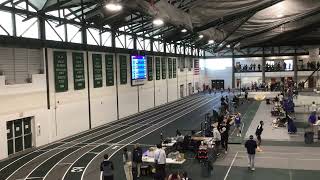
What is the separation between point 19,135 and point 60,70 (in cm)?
546

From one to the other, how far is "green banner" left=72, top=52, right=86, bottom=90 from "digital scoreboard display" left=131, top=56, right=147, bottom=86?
21.1 ft

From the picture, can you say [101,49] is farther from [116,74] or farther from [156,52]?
[156,52]

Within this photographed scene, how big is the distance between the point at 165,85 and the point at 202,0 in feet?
100

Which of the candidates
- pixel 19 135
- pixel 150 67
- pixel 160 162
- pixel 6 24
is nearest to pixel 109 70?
pixel 150 67

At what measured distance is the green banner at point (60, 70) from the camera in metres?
25.4

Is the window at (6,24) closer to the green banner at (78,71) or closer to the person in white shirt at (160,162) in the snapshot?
the green banner at (78,71)

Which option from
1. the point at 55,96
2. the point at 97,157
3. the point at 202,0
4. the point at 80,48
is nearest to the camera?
the point at 202,0

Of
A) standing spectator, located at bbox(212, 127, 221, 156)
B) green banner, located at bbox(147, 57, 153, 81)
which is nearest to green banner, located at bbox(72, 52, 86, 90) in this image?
standing spectator, located at bbox(212, 127, 221, 156)

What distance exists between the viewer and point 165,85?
49250 mm

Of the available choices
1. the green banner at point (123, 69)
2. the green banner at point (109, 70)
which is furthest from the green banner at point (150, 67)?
the green banner at point (109, 70)

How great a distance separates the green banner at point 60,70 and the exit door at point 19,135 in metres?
3.45

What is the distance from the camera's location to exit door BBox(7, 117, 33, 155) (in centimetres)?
2159

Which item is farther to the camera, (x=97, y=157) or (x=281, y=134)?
(x=281, y=134)

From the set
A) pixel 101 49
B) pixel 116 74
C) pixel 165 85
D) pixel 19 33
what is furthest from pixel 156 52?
pixel 19 33
